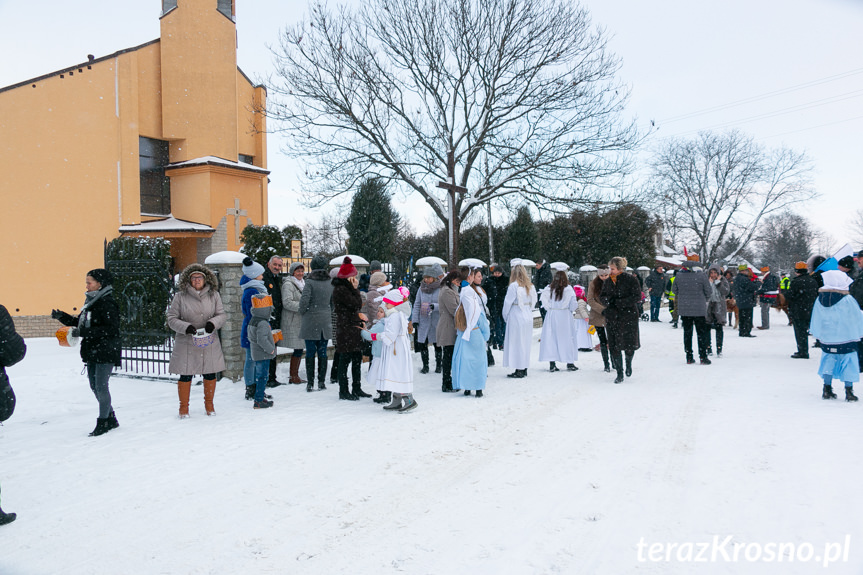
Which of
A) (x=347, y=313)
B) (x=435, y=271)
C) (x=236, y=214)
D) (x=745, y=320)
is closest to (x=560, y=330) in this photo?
(x=435, y=271)

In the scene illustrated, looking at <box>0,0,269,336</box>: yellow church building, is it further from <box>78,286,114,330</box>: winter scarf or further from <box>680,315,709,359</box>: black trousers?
<box>680,315,709,359</box>: black trousers

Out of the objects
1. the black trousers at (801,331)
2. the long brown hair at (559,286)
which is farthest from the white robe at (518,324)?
the black trousers at (801,331)

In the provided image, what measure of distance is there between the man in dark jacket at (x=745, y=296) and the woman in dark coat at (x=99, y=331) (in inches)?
592

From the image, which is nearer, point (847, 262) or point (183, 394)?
point (183, 394)

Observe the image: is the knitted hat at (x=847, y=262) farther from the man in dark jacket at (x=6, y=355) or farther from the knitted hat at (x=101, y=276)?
the man in dark jacket at (x=6, y=355)

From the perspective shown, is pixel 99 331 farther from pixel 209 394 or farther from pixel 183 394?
pixel 209 394

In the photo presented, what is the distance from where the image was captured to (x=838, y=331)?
742 centimetres

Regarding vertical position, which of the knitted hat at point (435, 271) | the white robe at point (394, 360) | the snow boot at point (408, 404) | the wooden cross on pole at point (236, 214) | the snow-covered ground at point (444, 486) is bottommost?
the snow-covered ground at point (444, 486)

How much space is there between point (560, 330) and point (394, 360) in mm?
4307

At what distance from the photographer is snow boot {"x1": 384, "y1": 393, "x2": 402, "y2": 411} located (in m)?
7.45

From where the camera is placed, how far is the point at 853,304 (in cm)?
753

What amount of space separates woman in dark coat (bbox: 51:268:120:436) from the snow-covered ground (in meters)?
0.62

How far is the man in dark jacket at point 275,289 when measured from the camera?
9.04 metres

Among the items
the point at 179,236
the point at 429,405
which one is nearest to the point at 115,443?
the point at 429,405
